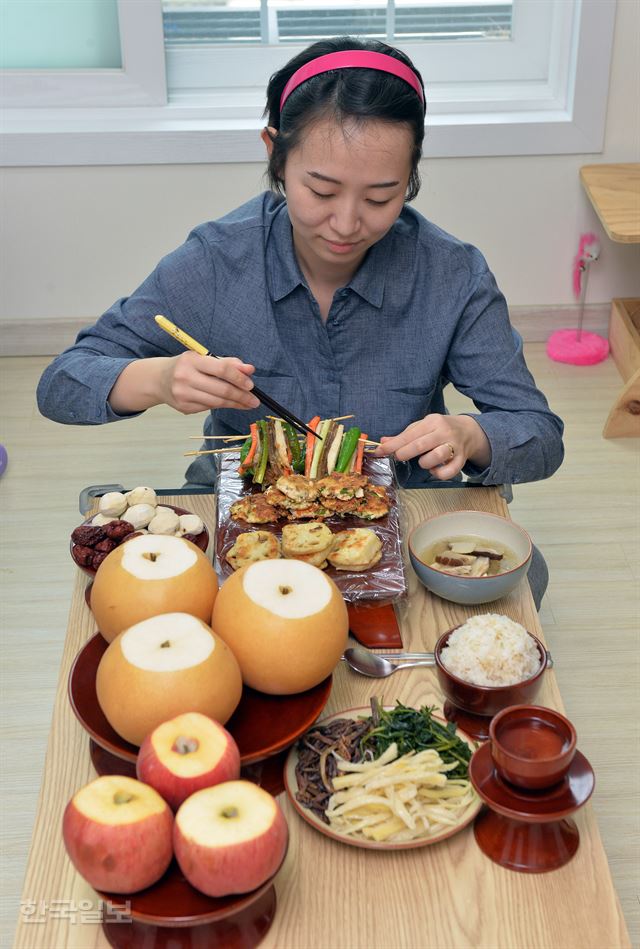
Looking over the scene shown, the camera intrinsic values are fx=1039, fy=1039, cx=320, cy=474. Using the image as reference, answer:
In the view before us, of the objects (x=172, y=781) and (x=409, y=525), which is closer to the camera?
(x=172, y=781)

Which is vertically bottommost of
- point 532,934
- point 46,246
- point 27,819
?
point 27,819

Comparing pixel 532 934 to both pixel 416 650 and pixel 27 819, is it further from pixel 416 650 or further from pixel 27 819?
pixel 27 819

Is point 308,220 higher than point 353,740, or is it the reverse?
point 308,220

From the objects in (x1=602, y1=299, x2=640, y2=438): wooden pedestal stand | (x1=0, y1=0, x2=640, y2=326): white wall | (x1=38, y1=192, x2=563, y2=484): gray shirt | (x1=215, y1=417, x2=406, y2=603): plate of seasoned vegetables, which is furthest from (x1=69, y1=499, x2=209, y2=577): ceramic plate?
(x1=0, y1=0, x2=640, y2=326): white wall

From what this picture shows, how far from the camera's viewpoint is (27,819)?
1.77 metres

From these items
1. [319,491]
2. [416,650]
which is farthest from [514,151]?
[416,650]

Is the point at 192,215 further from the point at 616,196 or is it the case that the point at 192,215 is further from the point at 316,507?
the point at 316,507

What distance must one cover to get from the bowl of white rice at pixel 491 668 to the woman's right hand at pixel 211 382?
0.48 m

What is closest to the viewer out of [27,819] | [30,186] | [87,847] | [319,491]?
[87,847]

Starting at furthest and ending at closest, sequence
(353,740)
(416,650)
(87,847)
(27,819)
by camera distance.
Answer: (27,819)
(416,650)
(353,740)
(87,847)

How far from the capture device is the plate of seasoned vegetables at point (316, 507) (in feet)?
4.17

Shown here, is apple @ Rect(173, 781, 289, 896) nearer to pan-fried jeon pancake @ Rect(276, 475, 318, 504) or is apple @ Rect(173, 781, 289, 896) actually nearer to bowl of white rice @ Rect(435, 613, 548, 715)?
bowl of white rice @ Rect(435, 613, 548, 715)

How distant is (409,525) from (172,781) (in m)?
0.68

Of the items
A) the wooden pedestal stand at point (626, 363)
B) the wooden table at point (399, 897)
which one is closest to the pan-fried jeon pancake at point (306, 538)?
the wooden table at point (399, 897)
